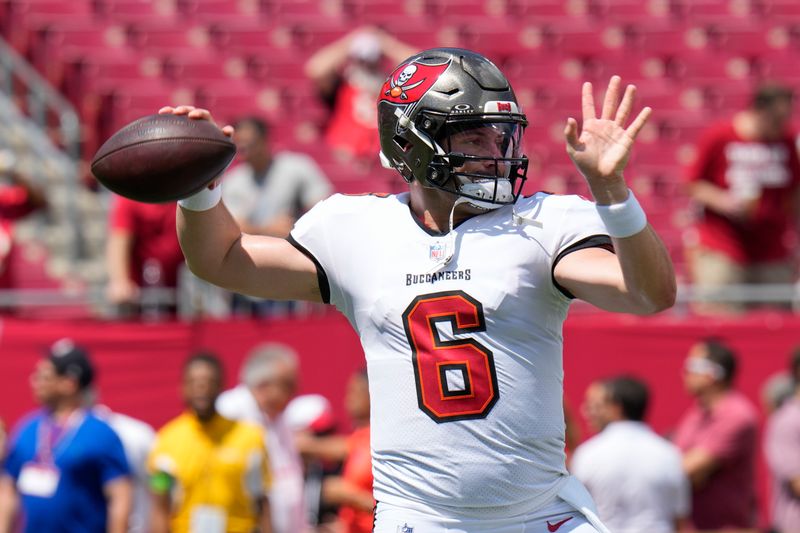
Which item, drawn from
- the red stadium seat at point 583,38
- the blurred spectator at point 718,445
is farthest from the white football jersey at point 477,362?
the red stadium seat at point 583,38

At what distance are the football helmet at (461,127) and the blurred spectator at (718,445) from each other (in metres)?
3.50

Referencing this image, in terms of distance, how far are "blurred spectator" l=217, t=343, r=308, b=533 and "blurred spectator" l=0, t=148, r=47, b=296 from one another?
5.59 feet

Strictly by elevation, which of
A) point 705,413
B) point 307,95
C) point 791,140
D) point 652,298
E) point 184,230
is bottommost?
point 705,413

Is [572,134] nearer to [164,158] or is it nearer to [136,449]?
[164,158]

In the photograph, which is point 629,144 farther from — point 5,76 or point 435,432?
point 5,76

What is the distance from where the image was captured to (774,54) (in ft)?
38.5

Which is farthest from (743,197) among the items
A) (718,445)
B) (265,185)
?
(265,185)

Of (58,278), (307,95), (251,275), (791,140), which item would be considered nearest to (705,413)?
(791,140)

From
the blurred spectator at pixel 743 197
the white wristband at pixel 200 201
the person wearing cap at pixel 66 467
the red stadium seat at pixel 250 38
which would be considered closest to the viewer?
the white wristband at pixel 200 201

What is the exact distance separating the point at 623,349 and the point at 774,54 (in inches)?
207

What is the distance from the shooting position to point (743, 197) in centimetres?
774

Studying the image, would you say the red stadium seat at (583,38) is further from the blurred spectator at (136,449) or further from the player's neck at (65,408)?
the player's neck at (65,408)

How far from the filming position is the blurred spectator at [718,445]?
6.47 metres

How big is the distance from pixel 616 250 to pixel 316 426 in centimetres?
430
